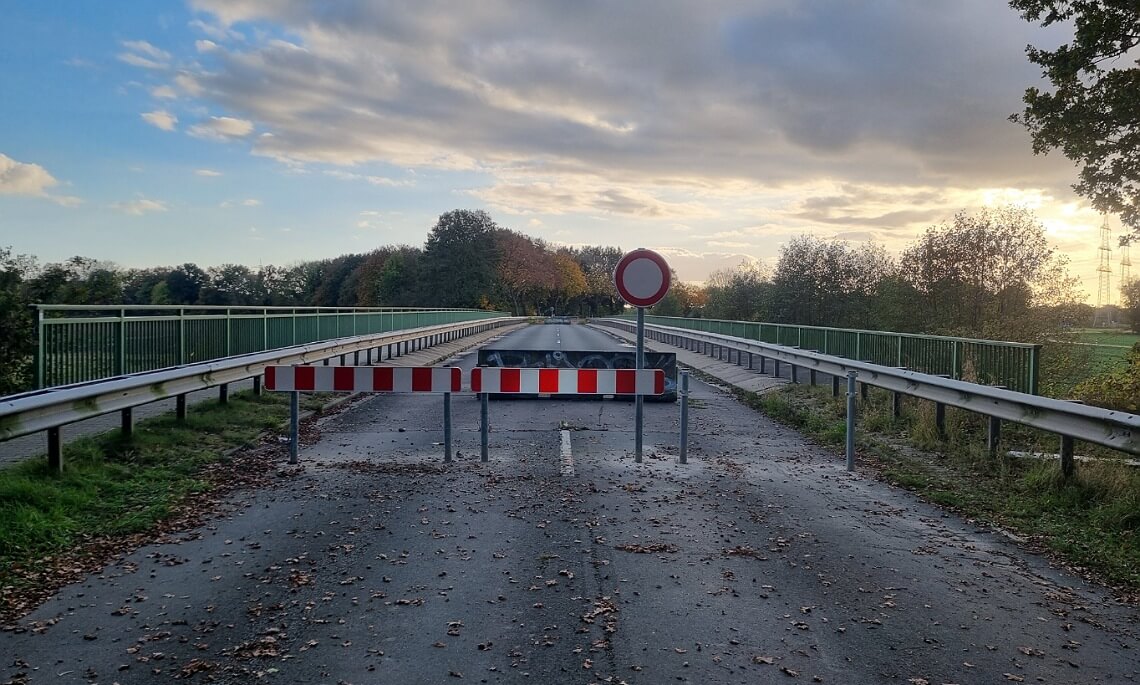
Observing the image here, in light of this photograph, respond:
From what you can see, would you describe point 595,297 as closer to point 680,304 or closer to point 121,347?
point 680,304

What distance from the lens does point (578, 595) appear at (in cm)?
454

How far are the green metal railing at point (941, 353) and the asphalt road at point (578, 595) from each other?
3.04 metres

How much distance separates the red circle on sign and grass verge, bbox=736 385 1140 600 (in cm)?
297

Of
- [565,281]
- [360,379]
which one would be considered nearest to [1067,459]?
[360,379]

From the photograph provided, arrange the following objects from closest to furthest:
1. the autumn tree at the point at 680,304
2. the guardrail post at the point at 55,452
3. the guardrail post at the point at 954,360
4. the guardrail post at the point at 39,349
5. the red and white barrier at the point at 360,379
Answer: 1. the guardrail post at the point at 55,452
2. the guardrail post at the point at 39,349
3. the red and white barrier at the point at 360,379
4. the guardrail post at the point at 954,360
5. the autumn tree at the point at 680,304

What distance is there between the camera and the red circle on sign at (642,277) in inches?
363

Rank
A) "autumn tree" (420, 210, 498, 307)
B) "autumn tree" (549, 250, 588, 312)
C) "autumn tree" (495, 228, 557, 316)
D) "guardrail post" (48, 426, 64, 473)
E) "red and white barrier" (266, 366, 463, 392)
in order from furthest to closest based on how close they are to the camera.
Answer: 1. "autumn tree" (549, 250, 588, 312)
2. "autumn tree" (495, 228, 557, 316)
3. "autumn tree" (420, 210, 498, 307)
4. "red and white barrier" (266, 366, 463, 392)
5. "guardrail post" (48, 426, 64, 473)

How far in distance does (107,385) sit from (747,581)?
19.9 ft

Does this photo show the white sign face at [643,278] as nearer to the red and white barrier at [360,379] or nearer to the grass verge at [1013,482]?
the red and white barrier at [360,379]

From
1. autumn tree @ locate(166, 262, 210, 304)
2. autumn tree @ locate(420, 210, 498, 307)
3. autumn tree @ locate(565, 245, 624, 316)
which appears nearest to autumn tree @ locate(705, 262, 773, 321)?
autumn tree @ locate(420, 210, 498, 307)

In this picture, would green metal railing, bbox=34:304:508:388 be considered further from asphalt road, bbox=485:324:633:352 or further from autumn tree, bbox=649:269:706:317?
autumn tree, bbox=649:269:706:317

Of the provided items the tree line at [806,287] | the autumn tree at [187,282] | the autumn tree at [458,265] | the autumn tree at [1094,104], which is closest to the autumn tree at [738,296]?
the tree line at [806,287]

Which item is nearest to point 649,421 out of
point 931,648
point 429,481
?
point 429,481

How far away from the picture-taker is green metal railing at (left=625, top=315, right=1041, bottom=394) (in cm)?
930
